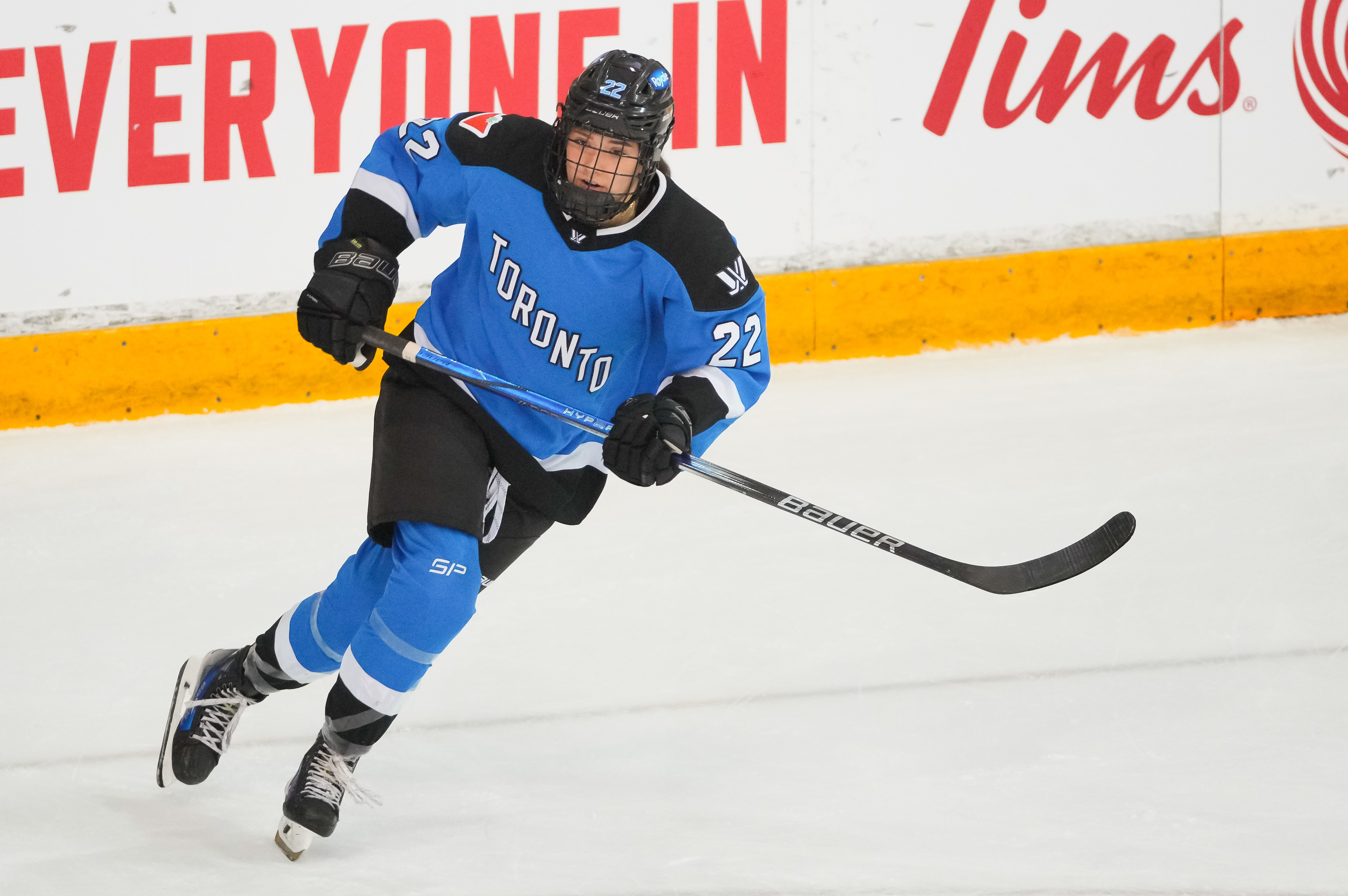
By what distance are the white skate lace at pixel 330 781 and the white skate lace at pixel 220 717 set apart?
0.80 feet

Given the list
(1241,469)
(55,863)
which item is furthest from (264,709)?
(1241,469)

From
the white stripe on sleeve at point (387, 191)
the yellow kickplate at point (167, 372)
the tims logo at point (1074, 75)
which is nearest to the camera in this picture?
the white stripe on sleeve at point (387, 191)

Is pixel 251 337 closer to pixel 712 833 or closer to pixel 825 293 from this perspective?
pixel 825 293

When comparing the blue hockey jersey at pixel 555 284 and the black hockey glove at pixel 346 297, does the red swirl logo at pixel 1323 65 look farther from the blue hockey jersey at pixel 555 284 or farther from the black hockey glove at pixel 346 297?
the black hockey glove at pixel 346 297

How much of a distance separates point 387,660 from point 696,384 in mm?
557

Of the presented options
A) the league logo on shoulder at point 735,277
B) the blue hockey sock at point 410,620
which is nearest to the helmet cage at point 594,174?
the league logo on shoulder at point 735,277

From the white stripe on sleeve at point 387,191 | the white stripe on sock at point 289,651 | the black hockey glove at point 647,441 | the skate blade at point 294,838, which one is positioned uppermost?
the white stripe on sleeve at point 387,191

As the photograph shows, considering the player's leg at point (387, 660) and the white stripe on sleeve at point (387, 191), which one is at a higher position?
the white stripe on sleeve at point (387, 191)

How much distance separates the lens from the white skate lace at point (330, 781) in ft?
6.35

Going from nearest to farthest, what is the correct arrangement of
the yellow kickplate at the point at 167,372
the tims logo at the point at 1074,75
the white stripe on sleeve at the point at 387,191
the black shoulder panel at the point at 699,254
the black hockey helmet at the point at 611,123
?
the black hockey helmet at the point at 611,123
the black shoulder panel at the point at 699,254
the white stripe on sleeve at the point at 387,191
the yellow kickplate at the point at 167,372
the tims logo at the point at 1074,75

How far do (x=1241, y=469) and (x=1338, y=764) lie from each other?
1319 mm

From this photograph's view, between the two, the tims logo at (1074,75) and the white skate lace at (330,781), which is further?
the tims logo at (1074,75)

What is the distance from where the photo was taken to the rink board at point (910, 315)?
4.12m

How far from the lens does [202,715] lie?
2.15 m
